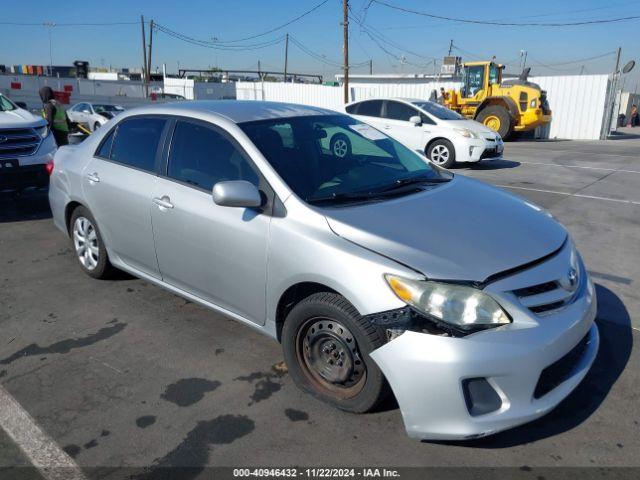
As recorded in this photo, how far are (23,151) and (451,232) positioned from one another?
6529 millimetres

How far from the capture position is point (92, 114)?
1977cm

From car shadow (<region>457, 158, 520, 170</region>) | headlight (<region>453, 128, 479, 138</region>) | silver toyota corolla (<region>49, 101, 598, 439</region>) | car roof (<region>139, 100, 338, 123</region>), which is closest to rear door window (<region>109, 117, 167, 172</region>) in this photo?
silver toyota corolla (<region>49, 101, 598, 439</region>)

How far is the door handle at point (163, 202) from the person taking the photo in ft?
11.5

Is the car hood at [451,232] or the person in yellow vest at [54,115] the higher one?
the person in yellow vest at [54,115]

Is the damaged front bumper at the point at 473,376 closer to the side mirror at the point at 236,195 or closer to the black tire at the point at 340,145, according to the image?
the side mirror at the point at 236,195

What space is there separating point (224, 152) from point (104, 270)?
6.27 ft

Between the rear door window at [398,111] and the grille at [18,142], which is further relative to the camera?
the rear door window at [398,111]

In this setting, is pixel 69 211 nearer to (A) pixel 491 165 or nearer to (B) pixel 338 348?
(B) pixel 338 348

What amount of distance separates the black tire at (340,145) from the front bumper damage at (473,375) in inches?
64.2

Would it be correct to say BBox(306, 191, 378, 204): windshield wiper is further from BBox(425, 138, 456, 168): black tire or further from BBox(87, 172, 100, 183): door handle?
BBox(425, 138, 456, 168): black tire

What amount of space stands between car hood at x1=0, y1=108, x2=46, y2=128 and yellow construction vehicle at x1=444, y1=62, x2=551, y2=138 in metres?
15.9

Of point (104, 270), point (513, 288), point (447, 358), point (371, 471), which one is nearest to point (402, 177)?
point (513, 288)

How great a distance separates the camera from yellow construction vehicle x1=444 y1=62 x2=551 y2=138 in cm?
1920

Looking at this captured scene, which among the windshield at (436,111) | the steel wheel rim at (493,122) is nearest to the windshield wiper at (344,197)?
the windshield at (436,111)
